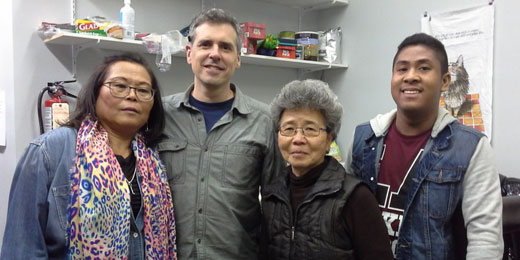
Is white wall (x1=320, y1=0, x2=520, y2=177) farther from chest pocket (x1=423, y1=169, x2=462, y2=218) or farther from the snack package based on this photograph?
chest pocket (x1=423, y1=169, x2=462, y2=218)

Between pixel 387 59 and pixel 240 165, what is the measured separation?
2.10m

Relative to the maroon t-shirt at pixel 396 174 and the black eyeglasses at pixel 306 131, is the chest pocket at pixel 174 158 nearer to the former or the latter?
the black eyeglasses at pixel 306 131

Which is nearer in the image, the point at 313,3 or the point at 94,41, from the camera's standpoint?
the point at 94,41

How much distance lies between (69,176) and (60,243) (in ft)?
0.66

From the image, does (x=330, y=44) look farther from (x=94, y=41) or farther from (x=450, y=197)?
(x=450, y=197)

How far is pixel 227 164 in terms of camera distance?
1617mm

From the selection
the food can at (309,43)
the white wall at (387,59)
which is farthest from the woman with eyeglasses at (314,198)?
the food can at (309,43)

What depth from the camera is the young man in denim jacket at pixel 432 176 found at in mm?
1396

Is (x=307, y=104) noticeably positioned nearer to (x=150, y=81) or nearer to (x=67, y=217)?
(x=150, y=81)

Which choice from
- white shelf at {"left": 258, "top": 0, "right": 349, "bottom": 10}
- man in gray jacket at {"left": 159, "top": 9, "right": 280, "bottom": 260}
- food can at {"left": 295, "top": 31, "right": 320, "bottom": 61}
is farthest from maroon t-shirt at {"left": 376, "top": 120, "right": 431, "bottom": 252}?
white shelf at {"left": 258, "top": 0, "right": 349, "bottom": 10}

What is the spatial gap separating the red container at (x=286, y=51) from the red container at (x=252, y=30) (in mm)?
203

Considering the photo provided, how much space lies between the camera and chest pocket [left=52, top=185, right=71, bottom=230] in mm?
1309

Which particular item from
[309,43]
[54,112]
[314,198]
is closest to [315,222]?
[314,198]

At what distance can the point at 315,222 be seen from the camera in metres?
1.34
